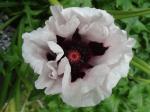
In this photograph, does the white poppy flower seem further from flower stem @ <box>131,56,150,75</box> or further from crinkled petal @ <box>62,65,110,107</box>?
flower stem @ <box>131,56,150,75</box>

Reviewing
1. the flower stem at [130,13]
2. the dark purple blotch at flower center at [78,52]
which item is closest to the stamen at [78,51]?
the dark purple blotch at flower center at [78,52]

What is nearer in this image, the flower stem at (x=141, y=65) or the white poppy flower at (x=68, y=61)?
the white poppy flower at (x=68, y=61)

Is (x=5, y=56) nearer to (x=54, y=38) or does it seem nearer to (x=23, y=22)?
(x=23, y=22)

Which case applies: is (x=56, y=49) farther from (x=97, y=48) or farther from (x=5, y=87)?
(x=5, y=87)

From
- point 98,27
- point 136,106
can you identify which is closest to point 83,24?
point 98,27

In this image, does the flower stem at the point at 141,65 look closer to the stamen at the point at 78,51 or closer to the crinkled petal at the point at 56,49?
the stamen at the point at 78,51

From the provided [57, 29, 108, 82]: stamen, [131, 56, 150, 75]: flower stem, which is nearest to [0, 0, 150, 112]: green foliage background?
[131, 56, 150, 75]: flower stem

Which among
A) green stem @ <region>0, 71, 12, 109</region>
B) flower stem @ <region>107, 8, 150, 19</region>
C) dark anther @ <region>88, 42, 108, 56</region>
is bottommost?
green stem @ <region>0, 71, 12, 109</region>
